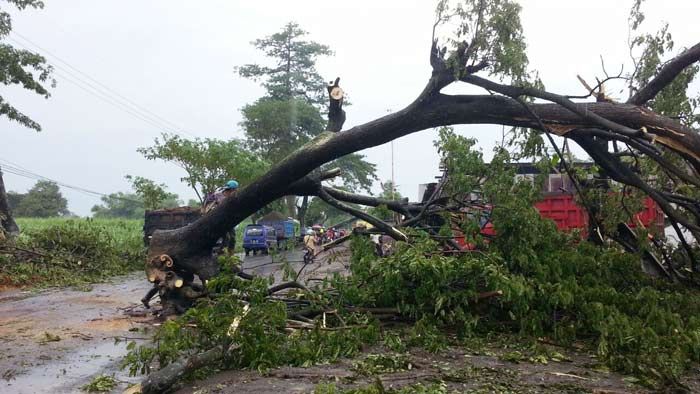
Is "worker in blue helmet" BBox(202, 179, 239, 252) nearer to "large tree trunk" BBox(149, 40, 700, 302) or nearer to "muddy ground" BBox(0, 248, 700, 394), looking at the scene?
"large tree trunk" BBox(149, 40, 700, 302)

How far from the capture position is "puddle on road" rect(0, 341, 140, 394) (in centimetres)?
463

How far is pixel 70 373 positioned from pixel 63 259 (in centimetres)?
808

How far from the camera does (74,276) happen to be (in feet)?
39.2

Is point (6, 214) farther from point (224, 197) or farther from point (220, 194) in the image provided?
point (224, 197)

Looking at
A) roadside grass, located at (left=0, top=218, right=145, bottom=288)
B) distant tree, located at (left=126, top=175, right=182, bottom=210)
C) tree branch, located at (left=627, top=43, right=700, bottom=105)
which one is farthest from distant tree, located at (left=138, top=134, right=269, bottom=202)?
tree branch, located at (left=627, top=43, right=700, bottom=105)

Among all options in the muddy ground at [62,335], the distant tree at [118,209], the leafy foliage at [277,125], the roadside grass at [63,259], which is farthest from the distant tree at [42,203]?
the muddy ground at [62,335]

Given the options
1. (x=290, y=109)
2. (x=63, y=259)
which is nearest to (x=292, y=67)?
(x=290, y=109)

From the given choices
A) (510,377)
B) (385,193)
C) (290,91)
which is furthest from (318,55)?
(510,377)

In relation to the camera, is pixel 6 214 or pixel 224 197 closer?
pixel 224 197

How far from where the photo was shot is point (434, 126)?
6395mm

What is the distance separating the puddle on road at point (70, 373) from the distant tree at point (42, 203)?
4930cm

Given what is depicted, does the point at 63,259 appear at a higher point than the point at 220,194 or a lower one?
lower

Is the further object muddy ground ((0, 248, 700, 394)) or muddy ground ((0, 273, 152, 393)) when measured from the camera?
muddy ground ((0, 273, 152, 393))

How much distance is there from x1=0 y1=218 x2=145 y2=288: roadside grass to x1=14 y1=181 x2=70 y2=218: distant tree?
39752 mm
